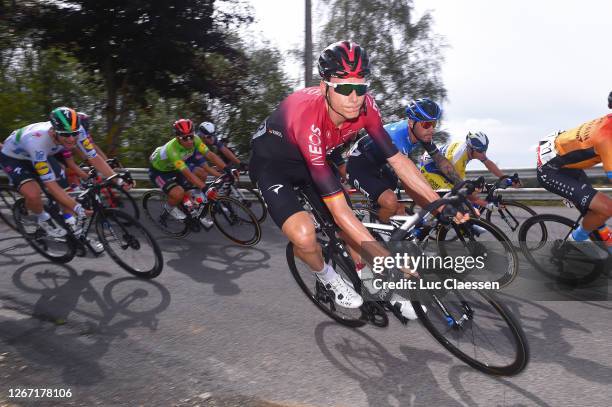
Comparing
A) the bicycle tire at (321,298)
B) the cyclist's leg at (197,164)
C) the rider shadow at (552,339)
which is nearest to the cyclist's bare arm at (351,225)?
the bicycle tire at (321,298)

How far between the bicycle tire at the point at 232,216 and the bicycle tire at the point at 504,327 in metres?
3.71

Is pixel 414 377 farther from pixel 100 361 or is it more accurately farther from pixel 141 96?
pixel 141 96

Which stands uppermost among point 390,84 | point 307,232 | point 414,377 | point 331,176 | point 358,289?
point 331,176

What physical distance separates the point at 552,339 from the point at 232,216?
4614 mm

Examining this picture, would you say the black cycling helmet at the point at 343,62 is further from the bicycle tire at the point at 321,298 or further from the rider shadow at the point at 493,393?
the rider shadow at the point at 493,393

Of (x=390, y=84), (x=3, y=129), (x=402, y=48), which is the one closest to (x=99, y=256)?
(x=3, y=129)

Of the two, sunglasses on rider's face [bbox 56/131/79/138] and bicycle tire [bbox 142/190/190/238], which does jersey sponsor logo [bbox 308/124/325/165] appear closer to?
sunglasses on rider's face [bbox 56/131/79/138]

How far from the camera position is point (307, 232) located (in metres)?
3.46

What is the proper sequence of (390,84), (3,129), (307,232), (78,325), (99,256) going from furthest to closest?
(390,84)
(3,129)
(99,256)
(78,325)
(307,232)

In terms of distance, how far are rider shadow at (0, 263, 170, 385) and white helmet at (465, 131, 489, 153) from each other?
429cm

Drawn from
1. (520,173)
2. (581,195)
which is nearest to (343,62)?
(581,195)

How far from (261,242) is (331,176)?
3.88 metres

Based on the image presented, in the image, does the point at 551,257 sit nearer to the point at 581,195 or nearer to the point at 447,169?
the point at 581,195

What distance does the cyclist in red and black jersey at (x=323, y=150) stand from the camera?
3.20 meters
